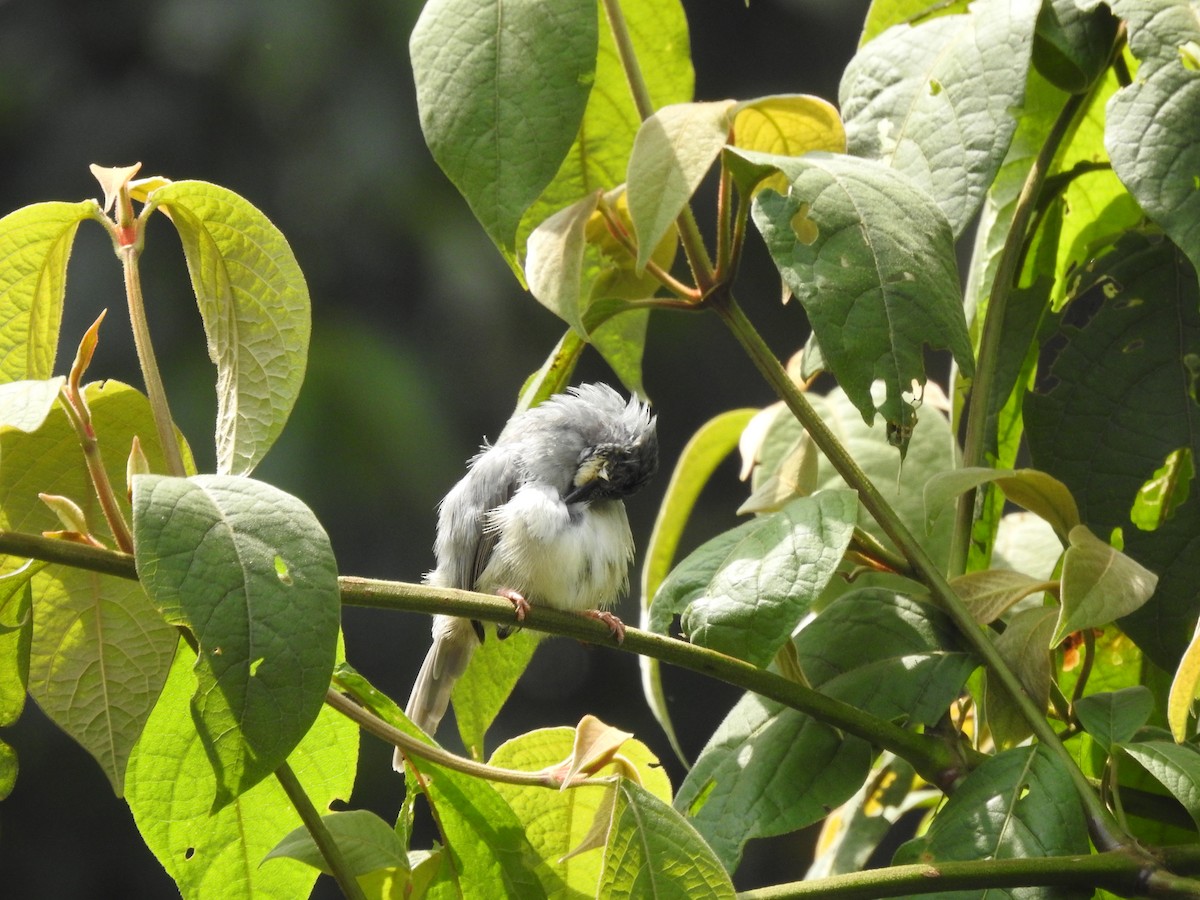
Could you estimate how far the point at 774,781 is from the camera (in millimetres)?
1262

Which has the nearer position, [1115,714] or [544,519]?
[1115,714]

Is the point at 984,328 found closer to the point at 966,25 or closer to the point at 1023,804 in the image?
the point at 966,25

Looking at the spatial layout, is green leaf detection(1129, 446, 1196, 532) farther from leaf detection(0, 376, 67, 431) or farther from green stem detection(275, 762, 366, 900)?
leaf detection(0, 376, 67, 431)

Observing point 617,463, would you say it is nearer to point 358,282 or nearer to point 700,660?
point 700,660

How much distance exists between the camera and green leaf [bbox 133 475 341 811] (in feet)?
2.96

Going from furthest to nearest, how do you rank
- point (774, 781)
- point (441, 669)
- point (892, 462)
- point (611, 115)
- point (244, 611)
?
point (441, 669) < point (892, 462) < point (611, 115) < point (774, 781) < point (244, 611)

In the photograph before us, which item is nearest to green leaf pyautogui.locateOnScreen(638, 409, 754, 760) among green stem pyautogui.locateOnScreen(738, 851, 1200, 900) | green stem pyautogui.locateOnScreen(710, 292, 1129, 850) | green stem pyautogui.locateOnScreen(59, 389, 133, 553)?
green stem pyautogui.locateOnScreen(710, 292, 1129, 850)

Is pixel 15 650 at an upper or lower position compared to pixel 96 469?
lower

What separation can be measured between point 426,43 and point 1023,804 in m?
0.80

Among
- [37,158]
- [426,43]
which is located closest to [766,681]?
[426,43]

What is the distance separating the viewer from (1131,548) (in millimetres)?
1380

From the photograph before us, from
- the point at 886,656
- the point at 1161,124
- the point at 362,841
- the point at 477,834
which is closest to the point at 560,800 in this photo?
the point at 477,834

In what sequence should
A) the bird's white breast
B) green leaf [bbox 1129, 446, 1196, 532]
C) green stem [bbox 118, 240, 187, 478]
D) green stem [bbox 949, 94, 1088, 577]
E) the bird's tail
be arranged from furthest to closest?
the bird's white breast
the bird's tail
green leaf [bbox 1129, 446, 1196, 532]
green stem [bbox 949, 94, 1088, 577]
green stem [bbox 118, 240, 187, 478]

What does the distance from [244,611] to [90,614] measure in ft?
1.28
